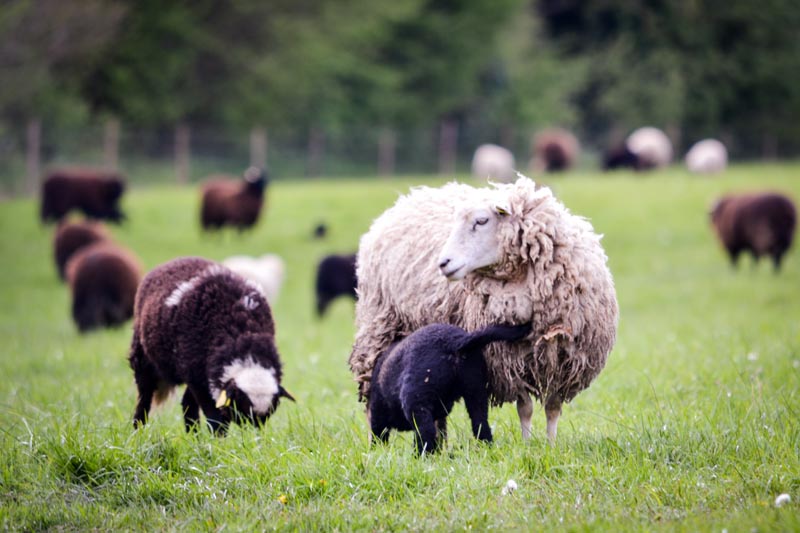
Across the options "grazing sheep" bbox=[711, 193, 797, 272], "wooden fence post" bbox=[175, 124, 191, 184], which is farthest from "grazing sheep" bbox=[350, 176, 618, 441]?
"wooden fence post" bbox=[175, 124, 191, 184]

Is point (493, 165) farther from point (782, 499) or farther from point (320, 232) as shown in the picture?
point (782, 499)

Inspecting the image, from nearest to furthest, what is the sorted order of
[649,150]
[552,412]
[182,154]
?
1. [552,412]
2. [182,154]
3. [649,150]

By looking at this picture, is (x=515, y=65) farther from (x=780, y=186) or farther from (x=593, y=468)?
(x=593, y=468)

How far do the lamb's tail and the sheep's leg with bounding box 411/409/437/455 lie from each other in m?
0.43

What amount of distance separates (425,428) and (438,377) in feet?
0.96

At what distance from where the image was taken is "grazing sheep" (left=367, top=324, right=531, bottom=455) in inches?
204

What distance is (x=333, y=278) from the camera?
665 inches

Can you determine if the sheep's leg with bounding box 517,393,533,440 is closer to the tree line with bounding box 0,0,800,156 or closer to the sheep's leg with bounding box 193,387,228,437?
the sheep's leg with bounding box 193,387,228,437

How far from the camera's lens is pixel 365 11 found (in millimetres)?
45719

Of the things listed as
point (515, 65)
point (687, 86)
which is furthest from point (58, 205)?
point (687, 86)

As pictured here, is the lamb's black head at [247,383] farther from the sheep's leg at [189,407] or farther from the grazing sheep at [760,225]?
the grazing sheep at [760,225]

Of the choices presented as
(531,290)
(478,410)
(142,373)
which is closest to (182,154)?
(142,373)

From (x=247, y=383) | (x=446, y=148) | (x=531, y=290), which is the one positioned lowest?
(x=247, y=383)

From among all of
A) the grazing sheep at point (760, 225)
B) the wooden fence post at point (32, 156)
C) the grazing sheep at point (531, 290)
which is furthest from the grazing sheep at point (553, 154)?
the grazing sheep at point (531, 290)
